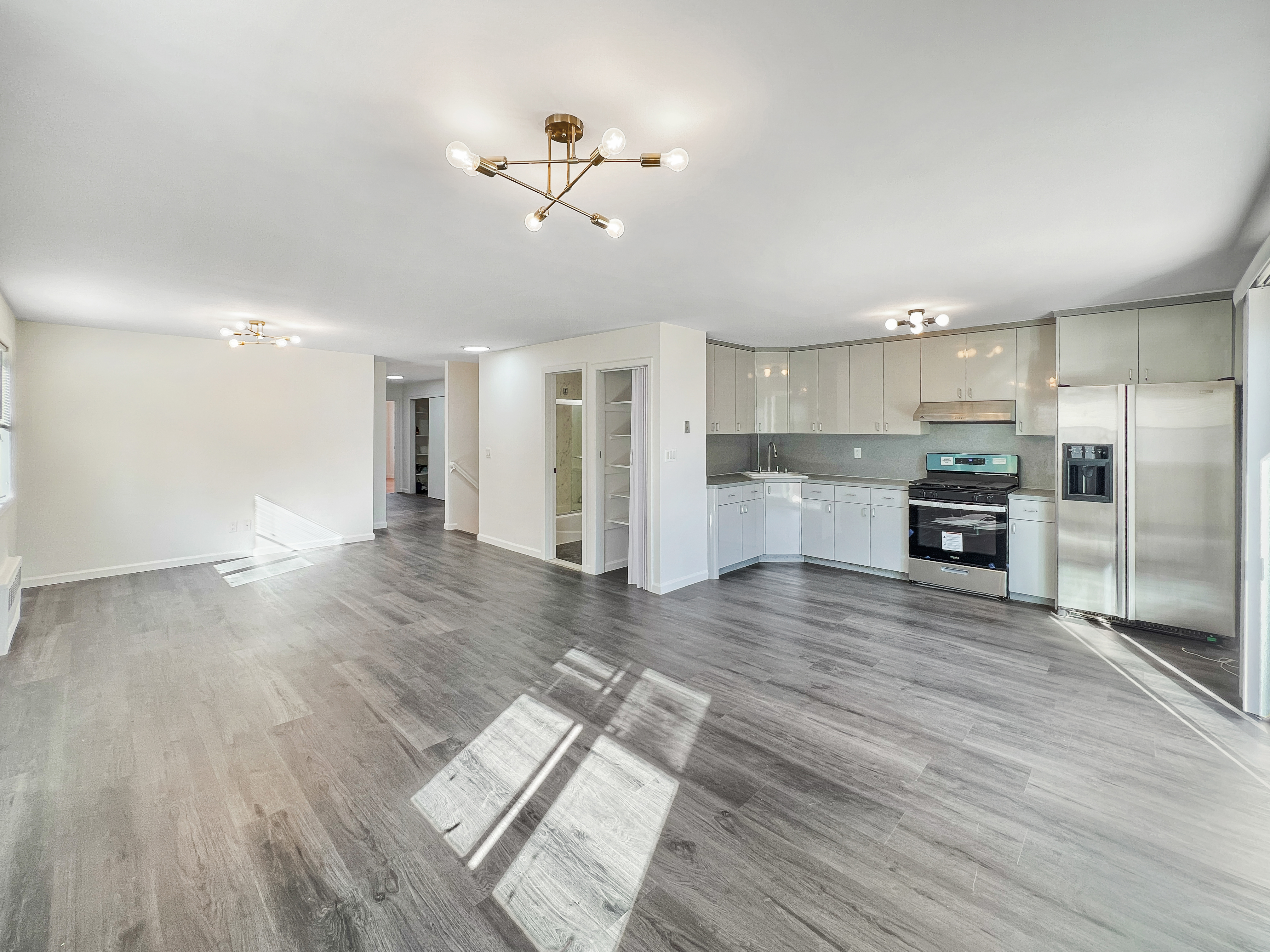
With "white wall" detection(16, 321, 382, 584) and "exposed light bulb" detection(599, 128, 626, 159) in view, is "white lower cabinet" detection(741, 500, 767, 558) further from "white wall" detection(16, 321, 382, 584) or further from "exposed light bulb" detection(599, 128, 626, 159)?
"white wall" detection(16, 321, 382, 584)

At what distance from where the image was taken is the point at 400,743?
2689 mm

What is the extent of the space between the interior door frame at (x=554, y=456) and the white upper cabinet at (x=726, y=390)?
4.49ft

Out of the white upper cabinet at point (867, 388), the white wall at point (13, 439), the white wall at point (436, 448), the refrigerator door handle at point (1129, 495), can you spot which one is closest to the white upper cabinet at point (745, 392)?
the white upper cabinet at point (867, 388)

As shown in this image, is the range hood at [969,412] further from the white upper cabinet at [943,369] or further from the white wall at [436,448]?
the white wall at [436,448]

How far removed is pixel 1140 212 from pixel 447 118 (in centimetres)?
300

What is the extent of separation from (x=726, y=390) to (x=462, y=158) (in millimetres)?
4755

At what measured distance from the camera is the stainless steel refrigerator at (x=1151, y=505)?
386 cm

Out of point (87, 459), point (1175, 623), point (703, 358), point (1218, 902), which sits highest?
point (703, 358)

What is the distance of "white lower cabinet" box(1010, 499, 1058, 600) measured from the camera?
4.74 meters

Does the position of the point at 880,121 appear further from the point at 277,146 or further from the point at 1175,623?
the point at 1175,623

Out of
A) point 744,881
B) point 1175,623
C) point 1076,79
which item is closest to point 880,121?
point 1076,79

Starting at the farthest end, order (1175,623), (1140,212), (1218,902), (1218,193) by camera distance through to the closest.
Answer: (1175,623) < (1140,212) < (1218,193) < (1218,902)

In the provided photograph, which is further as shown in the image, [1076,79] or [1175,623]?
[1175,623]

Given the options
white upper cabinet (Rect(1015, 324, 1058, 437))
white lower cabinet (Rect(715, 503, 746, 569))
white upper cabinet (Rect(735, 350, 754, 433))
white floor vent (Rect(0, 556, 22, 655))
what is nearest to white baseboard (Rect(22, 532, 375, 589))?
white floor vent (Rect(0, 556, 22, 655))
